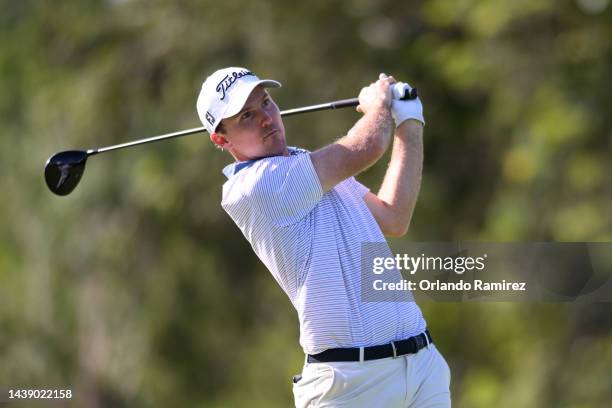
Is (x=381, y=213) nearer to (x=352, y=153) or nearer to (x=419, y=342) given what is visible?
(x=352, y=153)

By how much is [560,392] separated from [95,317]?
4.96 meters

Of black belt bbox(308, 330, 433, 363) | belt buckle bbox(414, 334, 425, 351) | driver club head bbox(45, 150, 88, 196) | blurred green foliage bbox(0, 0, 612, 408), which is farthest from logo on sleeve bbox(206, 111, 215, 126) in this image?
blurred green foliage bbox(0, 0, 612, 408)

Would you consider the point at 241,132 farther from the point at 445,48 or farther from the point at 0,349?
the point at 0,349

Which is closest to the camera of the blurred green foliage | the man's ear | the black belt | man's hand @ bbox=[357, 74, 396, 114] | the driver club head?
the black belt

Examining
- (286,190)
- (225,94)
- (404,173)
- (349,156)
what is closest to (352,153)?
(349,156)

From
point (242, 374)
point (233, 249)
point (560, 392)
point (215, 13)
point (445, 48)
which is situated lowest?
point (560, 392)

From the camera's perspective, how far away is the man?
13.1 feet

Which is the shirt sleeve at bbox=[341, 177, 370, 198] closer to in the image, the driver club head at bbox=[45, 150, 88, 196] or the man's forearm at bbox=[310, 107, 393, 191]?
the man's forearm at bbox=[310, 107, 393, 191]

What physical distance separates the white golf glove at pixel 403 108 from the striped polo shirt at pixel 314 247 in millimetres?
311

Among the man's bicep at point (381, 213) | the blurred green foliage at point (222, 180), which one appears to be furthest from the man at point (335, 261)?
the blurred green foliage at point (222, 180)

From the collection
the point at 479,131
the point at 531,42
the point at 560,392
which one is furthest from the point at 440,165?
the point at 560,392

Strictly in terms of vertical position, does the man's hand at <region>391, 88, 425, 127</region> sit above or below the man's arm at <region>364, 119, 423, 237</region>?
above

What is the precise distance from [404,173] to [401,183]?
0.04 metres

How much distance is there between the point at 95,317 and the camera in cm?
1441
